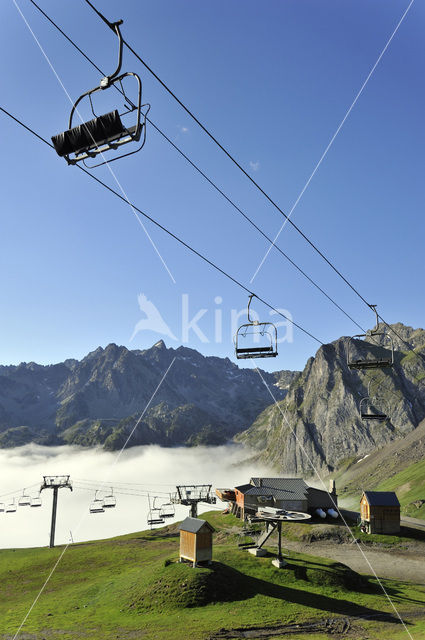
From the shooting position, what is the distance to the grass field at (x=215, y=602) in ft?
108

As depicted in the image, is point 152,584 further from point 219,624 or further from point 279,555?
point 279,555

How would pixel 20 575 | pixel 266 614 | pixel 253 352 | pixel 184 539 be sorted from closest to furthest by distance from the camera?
1. pixel 253 352
2. pixel 266 614
3. pixel 184 539
4. pixel 20 575

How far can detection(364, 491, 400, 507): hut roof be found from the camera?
238ft

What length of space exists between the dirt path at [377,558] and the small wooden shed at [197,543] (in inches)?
796

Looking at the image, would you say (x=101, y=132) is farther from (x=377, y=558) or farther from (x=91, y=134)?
(x=377, y=558)

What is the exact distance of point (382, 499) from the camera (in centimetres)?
7381

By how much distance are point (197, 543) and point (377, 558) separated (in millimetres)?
29557

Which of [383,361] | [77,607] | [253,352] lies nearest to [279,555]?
[77,607]

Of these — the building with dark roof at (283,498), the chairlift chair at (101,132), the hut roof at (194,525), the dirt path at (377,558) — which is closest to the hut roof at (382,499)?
the dirt path at (377,558)

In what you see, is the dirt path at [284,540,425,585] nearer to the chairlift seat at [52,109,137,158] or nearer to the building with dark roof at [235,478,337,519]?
the building with dark roof at [235,478,337,519]

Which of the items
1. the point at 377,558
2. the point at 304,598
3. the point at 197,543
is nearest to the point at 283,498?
the point at 377,558

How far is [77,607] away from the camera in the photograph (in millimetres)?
41969

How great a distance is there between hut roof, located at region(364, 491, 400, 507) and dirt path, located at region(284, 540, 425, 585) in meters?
8.41

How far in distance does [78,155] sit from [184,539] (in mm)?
45305
